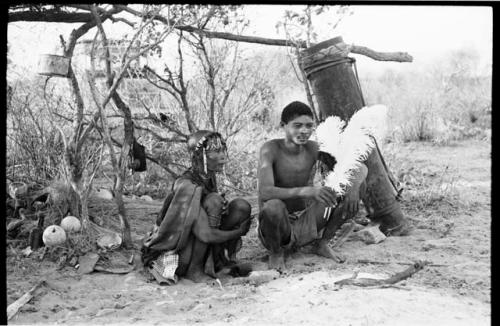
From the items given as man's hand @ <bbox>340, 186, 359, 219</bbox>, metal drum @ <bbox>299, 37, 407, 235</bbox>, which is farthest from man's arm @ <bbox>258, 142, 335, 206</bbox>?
metal drum @ <bbox>299, 37, 407, 235</bbox>

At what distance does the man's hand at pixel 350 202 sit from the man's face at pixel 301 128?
1.76 ft

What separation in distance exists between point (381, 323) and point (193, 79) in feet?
18.2

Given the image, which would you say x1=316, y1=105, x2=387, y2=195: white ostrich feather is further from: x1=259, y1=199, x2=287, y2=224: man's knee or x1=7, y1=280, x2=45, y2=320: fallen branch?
x1=7, y1=280, x2=45, y2=320: fallen branch

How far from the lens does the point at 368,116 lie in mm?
4453

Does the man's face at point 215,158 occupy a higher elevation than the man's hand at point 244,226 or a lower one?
higher

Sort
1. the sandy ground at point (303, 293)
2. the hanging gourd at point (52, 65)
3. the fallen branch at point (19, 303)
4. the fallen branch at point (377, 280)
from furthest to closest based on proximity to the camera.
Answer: the hanging gourd at point (52, 65) < the fallen branch at point (377, 280) < the fallen branch at point (19, 303) < the sandy ground at point (303, 293)

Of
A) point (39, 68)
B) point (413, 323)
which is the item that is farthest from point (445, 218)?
point (39, 68)

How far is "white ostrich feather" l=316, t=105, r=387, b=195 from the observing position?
439cm

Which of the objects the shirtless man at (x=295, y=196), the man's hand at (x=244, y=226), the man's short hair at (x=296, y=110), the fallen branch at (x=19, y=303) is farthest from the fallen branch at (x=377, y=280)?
the fallen branch at (x=19, y=303)

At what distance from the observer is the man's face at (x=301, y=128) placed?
4512 millimetres

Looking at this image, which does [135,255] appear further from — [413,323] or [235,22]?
[235,22]

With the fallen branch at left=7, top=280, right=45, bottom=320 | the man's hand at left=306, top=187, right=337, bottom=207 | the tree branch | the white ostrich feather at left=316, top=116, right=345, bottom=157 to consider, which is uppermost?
the tree branch

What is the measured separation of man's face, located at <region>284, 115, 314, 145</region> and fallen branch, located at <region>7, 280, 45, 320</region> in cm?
218

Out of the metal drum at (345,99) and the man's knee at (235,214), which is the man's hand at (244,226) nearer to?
the man's knee at (235,214)
